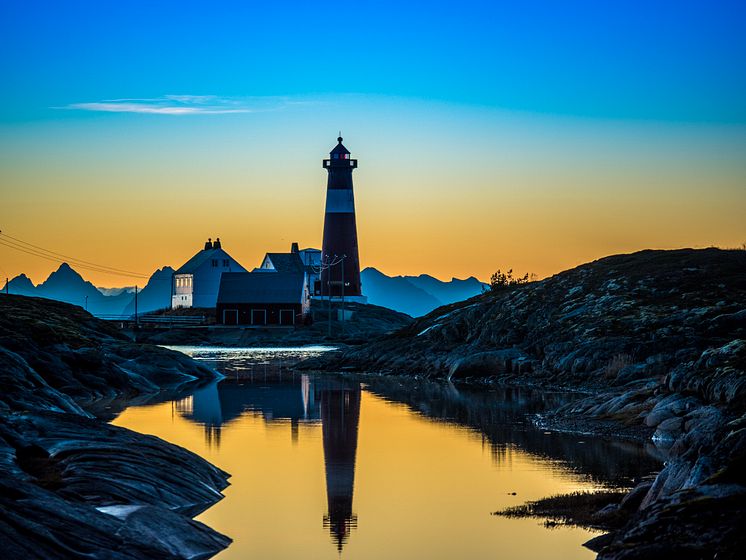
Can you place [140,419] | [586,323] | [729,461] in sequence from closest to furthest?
[729,461] → [140,419] → [586,323]

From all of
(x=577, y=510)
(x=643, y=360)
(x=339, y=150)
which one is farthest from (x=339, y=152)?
(x=577, y=510)

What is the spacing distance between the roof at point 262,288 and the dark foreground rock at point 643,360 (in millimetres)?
46870

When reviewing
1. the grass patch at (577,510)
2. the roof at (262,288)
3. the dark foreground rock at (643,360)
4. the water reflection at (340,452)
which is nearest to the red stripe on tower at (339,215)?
the roof at (262,288)

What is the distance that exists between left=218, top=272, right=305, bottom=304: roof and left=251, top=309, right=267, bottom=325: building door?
1.10 meters

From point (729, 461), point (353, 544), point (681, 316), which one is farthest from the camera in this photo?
point (681, 316)

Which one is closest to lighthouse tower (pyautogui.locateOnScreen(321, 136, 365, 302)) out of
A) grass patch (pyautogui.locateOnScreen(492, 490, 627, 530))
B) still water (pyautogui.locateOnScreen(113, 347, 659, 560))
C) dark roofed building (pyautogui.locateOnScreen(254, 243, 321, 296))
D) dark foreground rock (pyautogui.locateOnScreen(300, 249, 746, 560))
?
dark roofed building (pyautogui.locateOnScreen(254, 243, 321, 296))

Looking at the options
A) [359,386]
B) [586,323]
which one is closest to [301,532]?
[359,386]

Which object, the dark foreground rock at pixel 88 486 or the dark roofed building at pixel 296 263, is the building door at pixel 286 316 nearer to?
the dark roofed building at pixel 296 263

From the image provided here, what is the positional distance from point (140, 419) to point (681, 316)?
27956 millimetres

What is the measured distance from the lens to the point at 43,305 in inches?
3014

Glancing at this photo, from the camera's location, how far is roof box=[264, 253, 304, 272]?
15512 cm

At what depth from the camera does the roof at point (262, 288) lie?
12669 cm

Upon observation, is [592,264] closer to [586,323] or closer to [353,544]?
[586,323]

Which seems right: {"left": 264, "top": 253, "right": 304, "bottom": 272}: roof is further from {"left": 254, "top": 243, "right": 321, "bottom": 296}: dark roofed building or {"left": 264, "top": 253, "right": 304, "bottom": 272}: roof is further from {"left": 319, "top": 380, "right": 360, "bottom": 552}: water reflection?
{"left": 319, "top": 380, "right": 360, "bottom": 552}: water reflection
